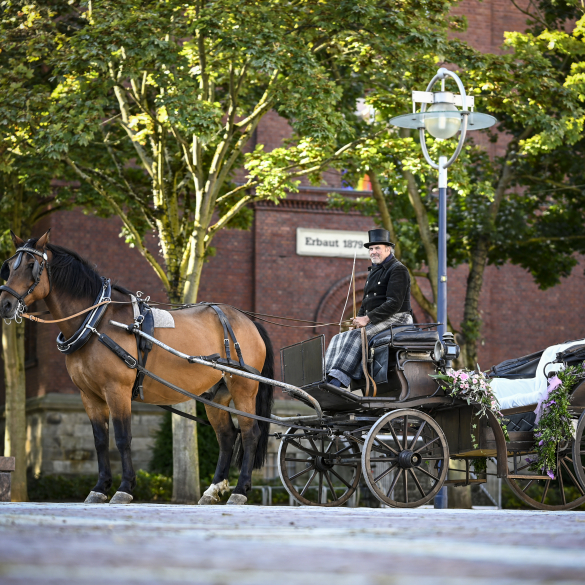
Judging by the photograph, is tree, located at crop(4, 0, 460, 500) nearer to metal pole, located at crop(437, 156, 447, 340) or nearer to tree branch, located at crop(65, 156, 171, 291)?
tree branch, located at crop(65, 156, 171, 291)

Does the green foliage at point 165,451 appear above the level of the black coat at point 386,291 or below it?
below

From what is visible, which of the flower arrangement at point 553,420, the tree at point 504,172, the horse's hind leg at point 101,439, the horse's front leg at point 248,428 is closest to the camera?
the horse's hind leg at point 101,439

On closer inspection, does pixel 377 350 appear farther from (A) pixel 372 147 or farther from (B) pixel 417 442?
(A) pixel 372 147

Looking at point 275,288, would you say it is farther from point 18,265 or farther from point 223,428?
point 18,265

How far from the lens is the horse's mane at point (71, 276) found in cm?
844

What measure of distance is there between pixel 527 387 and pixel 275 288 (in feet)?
45.5

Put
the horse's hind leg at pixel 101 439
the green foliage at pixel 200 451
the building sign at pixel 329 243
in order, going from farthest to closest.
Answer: the building sign at pixel 329 243
the green foliage at pixel 200 451
the horse's hind leg at pixel 101 439

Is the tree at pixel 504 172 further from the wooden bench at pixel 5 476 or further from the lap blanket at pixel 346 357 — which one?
the wooden bench at pixel 5 476

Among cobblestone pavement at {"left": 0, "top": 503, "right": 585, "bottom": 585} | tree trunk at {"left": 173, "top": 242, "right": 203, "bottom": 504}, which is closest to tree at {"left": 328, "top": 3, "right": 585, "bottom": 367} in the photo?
tree trunk at {"left": 173, "top": 242, "right": 203, "bottom": 504}

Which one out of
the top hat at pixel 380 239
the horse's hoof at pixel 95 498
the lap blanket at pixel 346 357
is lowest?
the horse's hoof at pixel 95 498

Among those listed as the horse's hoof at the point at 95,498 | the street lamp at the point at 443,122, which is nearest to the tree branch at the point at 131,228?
the street lamp at the point at 443,122

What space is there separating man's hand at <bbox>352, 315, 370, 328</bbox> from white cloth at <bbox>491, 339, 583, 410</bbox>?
137cm

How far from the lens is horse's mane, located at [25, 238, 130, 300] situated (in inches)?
332

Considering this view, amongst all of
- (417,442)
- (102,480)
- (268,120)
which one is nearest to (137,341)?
(102,480)
